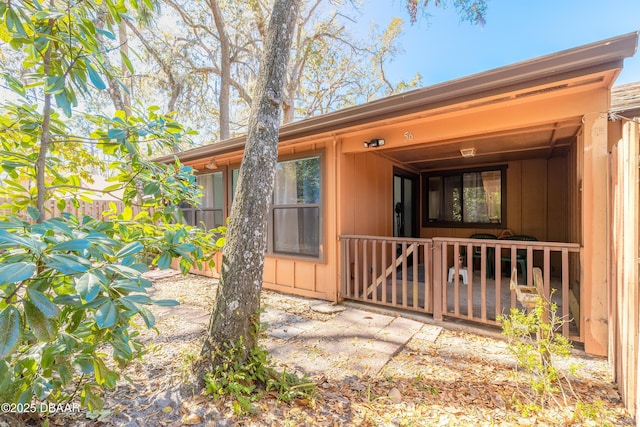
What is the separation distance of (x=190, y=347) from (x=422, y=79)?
1459 cm

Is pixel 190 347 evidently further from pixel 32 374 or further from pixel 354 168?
pixel 354 168

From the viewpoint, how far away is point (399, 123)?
3.83 meters

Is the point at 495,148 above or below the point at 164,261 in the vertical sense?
above

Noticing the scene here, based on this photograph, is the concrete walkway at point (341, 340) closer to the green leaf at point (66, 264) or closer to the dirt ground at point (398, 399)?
the dirt ground at point (398, 399)

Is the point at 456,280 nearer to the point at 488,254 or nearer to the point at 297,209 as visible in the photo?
the point at 297,209

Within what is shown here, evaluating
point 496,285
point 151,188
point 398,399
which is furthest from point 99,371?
point 496,285

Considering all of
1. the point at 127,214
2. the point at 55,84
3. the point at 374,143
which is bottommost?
the point at 127,214

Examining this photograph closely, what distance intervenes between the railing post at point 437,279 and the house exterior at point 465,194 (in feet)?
0.04

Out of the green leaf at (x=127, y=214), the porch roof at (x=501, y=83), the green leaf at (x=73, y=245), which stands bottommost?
the green leaf at (x=73, y=245)

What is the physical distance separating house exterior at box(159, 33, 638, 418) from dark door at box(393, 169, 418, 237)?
49mm

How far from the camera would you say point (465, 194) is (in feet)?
22.4

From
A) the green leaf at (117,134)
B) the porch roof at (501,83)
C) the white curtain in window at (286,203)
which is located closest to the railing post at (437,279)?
the porch roof at (501,83)

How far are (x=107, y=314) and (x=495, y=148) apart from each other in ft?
19.4

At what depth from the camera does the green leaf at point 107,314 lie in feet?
3.56
